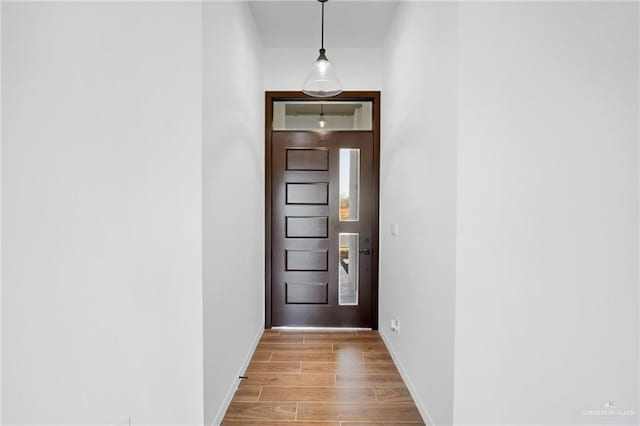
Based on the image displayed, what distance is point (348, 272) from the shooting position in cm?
389

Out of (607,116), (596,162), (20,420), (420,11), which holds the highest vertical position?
(420,11)

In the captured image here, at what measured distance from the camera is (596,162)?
180 cm

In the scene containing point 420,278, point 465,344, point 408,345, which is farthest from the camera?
point 408,345

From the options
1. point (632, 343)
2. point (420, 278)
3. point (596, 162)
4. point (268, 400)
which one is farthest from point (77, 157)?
point (632, 343)

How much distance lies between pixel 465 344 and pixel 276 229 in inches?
94.0

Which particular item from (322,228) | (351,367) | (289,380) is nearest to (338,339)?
(351,367)

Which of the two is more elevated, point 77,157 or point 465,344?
point 77,157

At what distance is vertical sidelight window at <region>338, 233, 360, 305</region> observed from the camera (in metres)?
3.88

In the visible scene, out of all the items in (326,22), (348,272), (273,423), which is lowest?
(273,423)

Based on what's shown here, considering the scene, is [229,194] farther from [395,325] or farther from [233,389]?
[395,325]

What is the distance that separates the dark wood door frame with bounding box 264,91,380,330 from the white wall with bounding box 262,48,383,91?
0.25 feet

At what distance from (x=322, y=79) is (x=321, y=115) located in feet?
3.44

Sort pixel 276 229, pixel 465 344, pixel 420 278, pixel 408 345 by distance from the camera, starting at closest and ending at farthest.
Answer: pixel 465 344
pixel 420 278
pixel 408 345
pixel 276 229

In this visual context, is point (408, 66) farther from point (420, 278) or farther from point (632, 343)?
point (632, 343)
